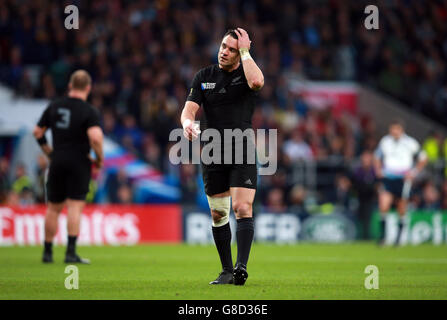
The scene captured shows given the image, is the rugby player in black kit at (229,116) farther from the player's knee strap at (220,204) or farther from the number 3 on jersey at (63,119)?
the number 3 on jersey at (63,119)

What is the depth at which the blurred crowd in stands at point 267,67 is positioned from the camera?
20.8 metres

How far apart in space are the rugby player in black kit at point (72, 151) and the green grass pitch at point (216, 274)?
745 millimetres

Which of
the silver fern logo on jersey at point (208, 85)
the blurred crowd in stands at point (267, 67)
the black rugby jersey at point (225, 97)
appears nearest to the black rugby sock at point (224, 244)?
the black rugby jersey at point (225, 97)

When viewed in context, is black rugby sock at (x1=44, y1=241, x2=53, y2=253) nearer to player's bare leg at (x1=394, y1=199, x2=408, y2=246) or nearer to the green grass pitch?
the green grass pitch

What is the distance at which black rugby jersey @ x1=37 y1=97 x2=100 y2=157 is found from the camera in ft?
36.5

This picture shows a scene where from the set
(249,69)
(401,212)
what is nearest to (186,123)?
(249,69)

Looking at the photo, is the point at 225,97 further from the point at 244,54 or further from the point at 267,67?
the point at 267,67

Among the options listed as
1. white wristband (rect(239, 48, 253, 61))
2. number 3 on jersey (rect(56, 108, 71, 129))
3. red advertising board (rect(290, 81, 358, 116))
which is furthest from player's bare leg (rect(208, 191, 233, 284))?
red advertising board (rect(290, 81, 358, 116))

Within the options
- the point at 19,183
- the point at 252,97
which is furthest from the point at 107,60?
the point at 252,97

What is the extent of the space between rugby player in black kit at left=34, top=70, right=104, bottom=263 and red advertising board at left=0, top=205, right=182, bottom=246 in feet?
23.5

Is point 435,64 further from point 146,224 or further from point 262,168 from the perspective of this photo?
point 146,224

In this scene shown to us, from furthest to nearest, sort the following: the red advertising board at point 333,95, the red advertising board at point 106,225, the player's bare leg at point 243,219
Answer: the red advertising board at point 333,95 < the red advertising board at point 106,225 < the player's bare leg at point 243,219

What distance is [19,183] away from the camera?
782 inches

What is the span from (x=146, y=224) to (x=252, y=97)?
36.7 ft
